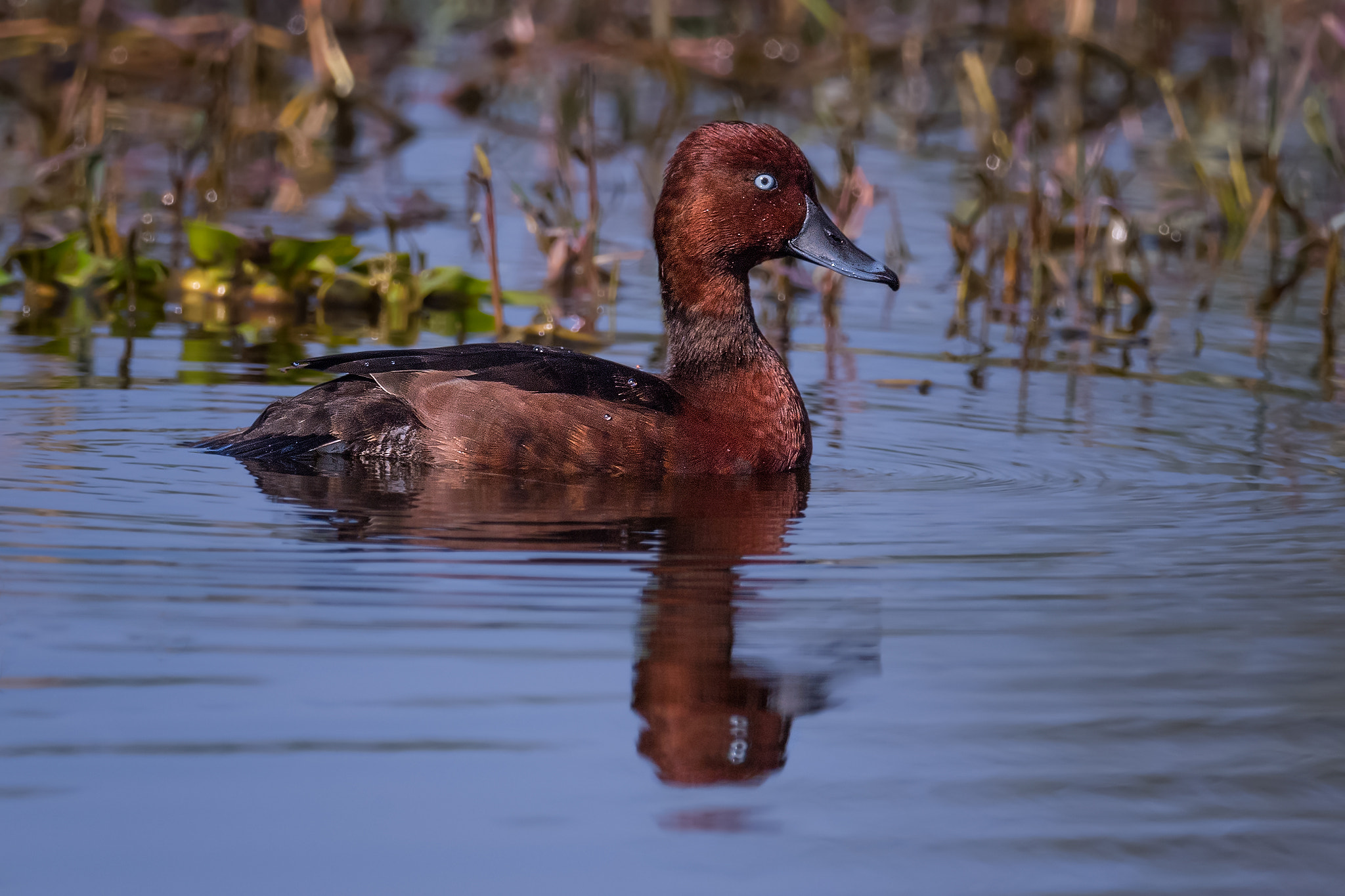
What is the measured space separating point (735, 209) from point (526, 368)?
1.22 metres

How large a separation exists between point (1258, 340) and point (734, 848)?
6.64m

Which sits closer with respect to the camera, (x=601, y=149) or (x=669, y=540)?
(x=669, y=540)

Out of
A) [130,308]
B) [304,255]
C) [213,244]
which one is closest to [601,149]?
[304,255]

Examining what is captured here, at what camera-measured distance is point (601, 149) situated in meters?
12.5

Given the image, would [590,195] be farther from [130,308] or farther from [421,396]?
[421,396]

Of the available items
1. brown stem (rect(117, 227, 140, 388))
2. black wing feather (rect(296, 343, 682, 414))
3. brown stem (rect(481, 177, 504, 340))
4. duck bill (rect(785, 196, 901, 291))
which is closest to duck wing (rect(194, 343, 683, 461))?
black wing feather (rect(296, 343, 682, 414))

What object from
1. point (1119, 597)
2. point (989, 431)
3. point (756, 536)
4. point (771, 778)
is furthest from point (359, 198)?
point (771, 778)

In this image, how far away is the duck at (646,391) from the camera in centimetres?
613

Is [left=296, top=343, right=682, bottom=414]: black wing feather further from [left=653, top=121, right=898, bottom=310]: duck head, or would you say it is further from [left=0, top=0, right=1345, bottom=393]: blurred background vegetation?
[left=0, top=0, right=1345, bottom=393]: blurred background vegetation

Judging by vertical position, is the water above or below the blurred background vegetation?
below

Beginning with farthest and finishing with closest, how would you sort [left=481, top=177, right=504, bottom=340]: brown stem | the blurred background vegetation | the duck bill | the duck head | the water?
the blurred background vegetation < [left=481, top=177, right=504, bottom=340]: brown stem < the duck bill < the duck head < the water

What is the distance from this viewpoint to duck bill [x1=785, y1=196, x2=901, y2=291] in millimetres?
7051

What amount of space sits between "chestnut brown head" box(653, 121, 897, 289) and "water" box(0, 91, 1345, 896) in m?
0.76

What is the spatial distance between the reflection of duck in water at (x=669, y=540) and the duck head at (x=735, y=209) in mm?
960
